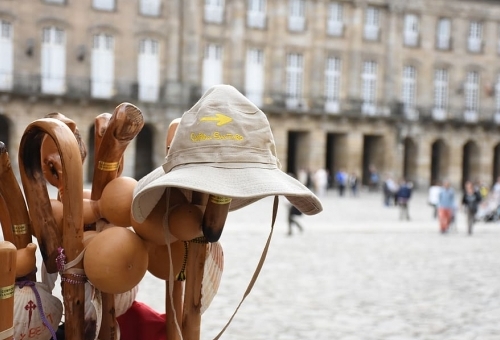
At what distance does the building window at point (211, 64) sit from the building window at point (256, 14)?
2.20 m

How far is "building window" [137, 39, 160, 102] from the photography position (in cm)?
3322

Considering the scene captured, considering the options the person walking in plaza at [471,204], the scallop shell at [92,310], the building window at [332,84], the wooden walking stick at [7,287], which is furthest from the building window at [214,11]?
the wooden walking stick at [7,287]

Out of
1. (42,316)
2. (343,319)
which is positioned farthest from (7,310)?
(343,319)

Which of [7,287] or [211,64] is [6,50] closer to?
[211,64]

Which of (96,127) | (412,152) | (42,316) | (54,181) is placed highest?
(96,127)

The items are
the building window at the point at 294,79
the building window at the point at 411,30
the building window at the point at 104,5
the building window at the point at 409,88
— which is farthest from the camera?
the building window at the point at 411,30

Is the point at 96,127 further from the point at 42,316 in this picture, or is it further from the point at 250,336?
the point at 250,336

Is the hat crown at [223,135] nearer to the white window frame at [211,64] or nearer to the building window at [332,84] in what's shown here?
the white window frame at [211,64]

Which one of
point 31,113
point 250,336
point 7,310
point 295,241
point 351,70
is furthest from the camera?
point 351,70

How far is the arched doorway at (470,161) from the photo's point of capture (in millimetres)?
40625

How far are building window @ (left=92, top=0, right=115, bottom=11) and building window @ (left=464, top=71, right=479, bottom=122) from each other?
20.5 metres

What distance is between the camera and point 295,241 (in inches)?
558

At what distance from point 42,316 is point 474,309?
634cm

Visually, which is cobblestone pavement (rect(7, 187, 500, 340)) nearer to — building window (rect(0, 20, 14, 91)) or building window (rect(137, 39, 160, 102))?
building window (rect(137, 39, 160, 102))
